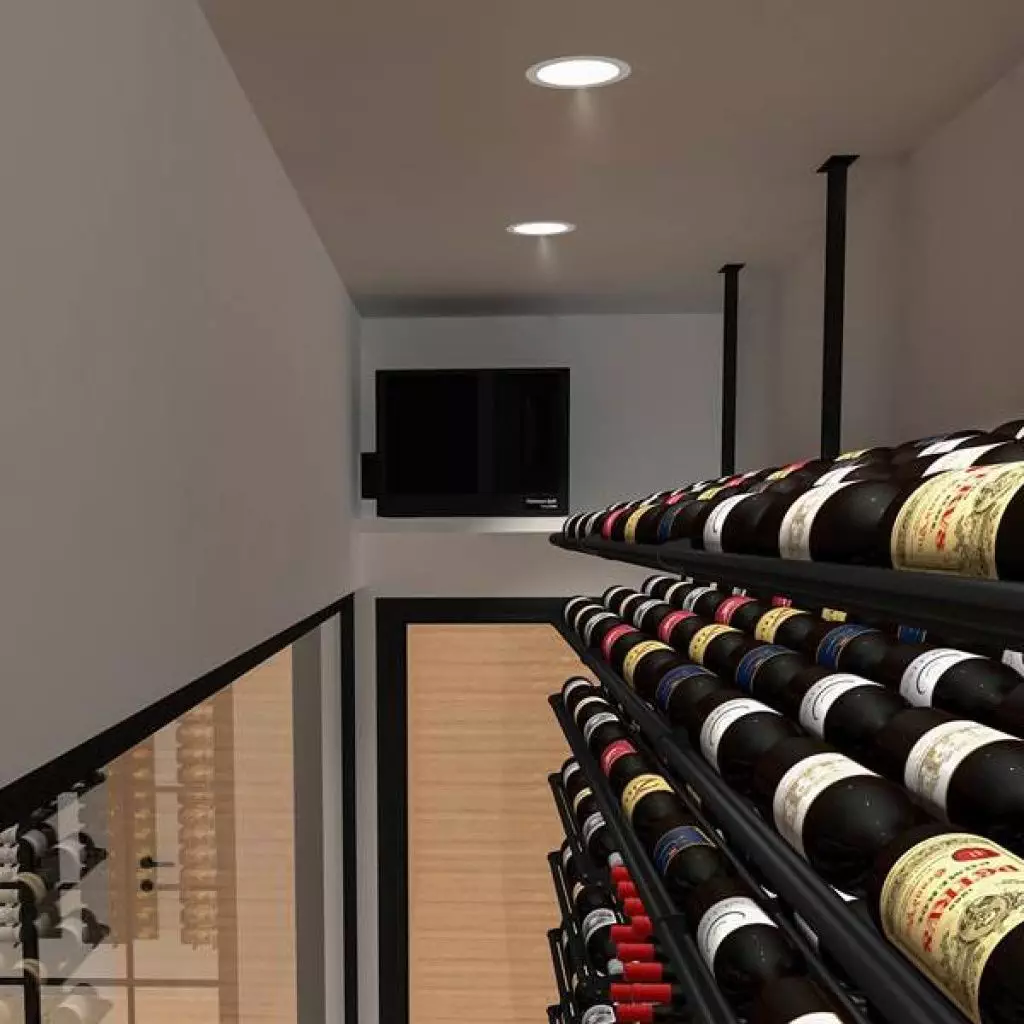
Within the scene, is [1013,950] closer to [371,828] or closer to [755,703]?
[755,703]

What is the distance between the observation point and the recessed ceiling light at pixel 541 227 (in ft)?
8.94

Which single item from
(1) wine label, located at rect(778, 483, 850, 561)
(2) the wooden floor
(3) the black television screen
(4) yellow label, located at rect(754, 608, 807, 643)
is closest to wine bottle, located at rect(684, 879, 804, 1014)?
(4) yellow label, located at rect(754, 608, 807, 643)

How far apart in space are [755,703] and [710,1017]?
0.36 meters

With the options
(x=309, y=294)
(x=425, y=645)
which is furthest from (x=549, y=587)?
(x=309, y=294)

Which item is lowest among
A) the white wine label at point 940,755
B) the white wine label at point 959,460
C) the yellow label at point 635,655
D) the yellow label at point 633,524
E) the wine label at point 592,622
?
the wine label at point 592,622

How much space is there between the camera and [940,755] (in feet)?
3.05

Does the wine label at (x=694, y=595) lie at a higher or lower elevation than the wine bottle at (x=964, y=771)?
lower

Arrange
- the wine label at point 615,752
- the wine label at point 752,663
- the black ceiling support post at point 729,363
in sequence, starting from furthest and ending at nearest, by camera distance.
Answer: the black ceiling support post at point 729,363 → the wine label at point 615,752 → the wine label at point 752,663

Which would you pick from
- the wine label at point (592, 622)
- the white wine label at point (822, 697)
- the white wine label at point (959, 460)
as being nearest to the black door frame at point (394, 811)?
the wine label at point (592, 622)

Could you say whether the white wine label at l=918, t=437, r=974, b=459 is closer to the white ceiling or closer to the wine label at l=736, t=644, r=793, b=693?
the wine label at l=736, t=644, r=793, b=693

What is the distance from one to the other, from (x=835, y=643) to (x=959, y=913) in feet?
2.55

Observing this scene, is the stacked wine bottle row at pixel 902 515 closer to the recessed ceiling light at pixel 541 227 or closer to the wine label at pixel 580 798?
the recessed ceiling light at pixel 541 227

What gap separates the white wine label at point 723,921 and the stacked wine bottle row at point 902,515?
20.2 inches

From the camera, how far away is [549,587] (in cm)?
391
